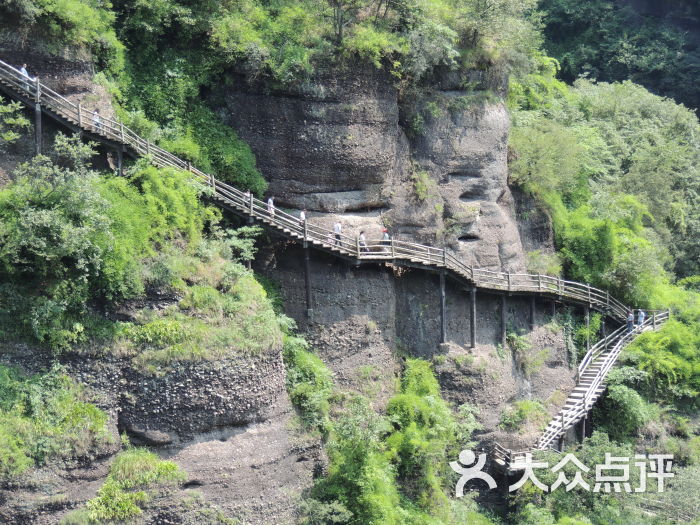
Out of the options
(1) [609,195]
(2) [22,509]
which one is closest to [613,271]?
(1) [609,195]

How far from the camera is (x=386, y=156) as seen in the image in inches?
1538

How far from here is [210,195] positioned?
113 ft

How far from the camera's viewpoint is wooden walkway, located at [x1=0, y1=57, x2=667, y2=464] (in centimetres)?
3212

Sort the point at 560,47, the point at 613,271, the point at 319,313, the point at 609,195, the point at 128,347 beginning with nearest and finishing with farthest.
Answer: the point at 128,347, the point at 319,313, the point at 613,271, the point at 609,195, the point at 560,47

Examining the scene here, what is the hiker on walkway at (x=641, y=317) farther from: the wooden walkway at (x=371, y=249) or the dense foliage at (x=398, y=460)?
the dense foliage at (x=398, y=460)

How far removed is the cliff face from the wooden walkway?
1090 millimetres

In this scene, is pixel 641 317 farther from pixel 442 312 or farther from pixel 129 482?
pixel 129 482

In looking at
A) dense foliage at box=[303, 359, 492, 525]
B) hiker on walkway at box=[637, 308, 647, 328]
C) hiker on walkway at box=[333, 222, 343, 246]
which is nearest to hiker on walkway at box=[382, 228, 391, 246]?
hiker on walkway at box=[333, 222, 343, 246]

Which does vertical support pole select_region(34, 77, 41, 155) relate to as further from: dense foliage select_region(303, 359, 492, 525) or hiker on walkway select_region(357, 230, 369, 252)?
hiker on walkway select_region(357, 230, 369, 252)

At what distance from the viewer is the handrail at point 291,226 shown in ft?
105

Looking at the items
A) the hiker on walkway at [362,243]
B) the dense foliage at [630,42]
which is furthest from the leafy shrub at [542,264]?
the dense foliage at [630,42]

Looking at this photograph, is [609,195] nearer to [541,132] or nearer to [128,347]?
[541,132]

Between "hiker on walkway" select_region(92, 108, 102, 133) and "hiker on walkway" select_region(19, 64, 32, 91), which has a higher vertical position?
"hiker on walkway" select_region(19, 64, 32, 91)

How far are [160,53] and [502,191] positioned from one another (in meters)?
14.2
